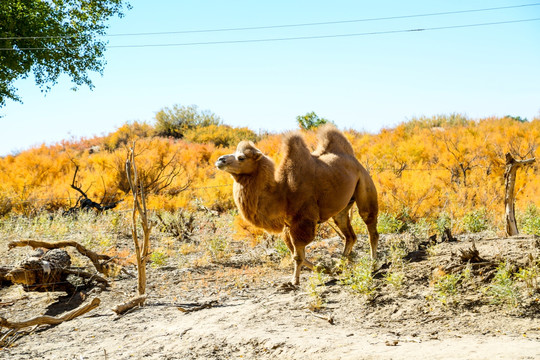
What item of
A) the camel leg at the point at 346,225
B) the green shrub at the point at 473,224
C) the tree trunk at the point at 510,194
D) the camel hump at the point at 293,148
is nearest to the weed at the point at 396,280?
the camel leg at the point at 346,225

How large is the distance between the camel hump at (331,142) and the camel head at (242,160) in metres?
1.40

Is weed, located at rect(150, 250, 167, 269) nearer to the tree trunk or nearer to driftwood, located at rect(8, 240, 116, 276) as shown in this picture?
driftwood, located at rect(8, 240, 116, 276)

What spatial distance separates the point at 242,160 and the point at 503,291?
3.45 m

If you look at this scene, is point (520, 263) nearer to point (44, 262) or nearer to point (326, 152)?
point (326, 152)

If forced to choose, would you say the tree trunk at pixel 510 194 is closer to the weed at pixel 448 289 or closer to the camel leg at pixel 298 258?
the weed at pixel 448 289

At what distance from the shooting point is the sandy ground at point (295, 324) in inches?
175

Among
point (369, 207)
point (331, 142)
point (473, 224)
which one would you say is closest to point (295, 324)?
point (369, 207)

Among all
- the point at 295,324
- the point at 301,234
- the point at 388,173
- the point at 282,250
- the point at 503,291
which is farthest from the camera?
the point at 388,173

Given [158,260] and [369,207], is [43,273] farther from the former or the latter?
[369,207]

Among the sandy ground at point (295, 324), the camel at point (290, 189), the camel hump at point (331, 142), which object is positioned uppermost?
the camel hump at point (331, 142)

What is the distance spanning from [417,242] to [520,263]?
2.48 metres

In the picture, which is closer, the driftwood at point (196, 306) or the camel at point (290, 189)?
the driftwood at point (196, 306)

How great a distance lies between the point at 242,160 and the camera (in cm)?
664

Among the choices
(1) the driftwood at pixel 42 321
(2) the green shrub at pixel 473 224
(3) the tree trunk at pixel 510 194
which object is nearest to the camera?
(1) the driftwood at pixel 42 321
